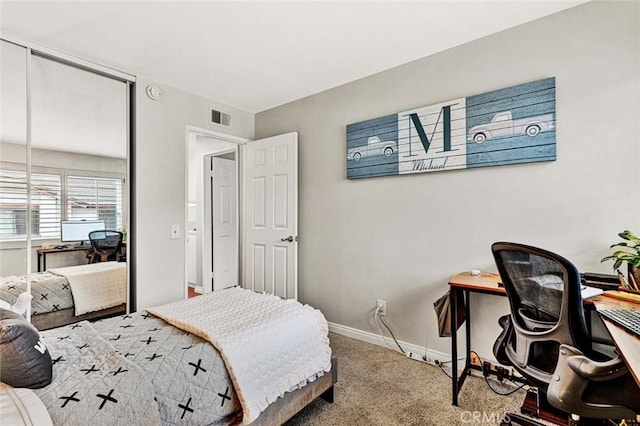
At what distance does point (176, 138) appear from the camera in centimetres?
312

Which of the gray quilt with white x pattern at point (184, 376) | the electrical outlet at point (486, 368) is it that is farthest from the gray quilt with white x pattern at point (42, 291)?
the electrical outlet at point (486, 368)

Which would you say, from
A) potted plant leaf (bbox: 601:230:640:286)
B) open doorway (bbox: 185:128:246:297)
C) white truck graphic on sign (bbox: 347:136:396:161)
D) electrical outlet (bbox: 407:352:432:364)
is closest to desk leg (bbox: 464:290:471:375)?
electrical outlet (bbox: 407:352:432:364)

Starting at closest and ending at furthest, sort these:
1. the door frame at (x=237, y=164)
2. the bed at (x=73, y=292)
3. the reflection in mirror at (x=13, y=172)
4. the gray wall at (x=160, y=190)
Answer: the reflection in mirror at (x=13, y=172) < the bed at (x=73, y=292) < the gray wall at (x=160, y=190) < the door frame at (x=237, y=164)

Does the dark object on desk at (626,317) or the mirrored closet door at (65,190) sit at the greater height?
the mirrored closet door at (65,190)

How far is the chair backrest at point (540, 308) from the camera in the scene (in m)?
1.28

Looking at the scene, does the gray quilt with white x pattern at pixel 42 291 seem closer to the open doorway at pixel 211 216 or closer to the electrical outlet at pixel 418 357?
the open doorway at pixel 211 216

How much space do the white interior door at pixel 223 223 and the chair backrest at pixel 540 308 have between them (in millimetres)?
3704

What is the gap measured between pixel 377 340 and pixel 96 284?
246cm

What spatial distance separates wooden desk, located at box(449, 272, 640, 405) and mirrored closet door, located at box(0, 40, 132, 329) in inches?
106

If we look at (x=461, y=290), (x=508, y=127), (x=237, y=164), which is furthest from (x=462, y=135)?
(x=237, y=164)

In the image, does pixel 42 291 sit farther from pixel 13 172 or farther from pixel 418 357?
pixel 418 357

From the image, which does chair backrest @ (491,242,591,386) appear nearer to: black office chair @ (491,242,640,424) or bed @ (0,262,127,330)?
black office chair @ (491,242,640,424)

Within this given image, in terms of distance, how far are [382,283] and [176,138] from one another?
244 centimetres

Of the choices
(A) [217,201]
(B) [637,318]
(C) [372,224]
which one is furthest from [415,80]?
(A) [217,201]
